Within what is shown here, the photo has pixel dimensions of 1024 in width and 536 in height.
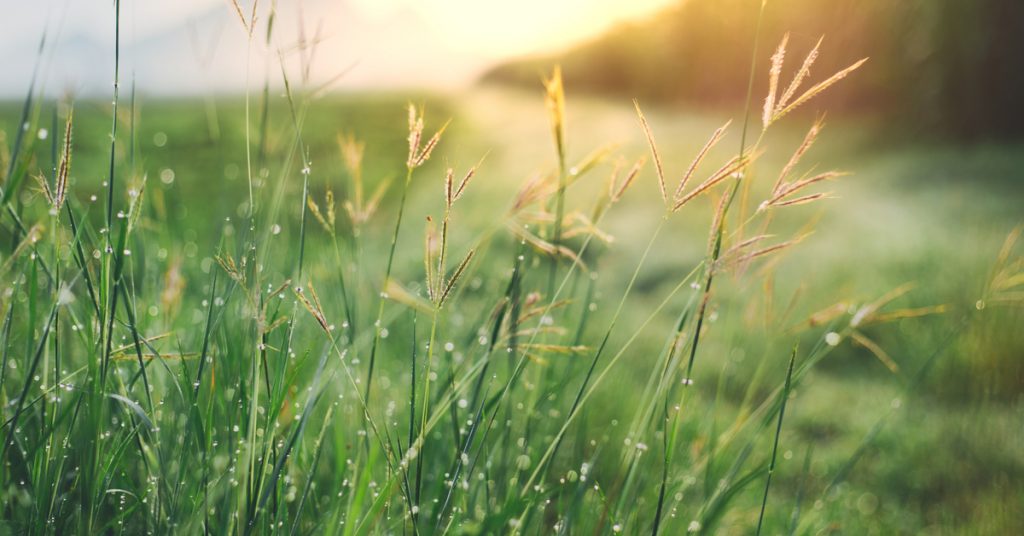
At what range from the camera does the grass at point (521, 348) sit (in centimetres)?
87

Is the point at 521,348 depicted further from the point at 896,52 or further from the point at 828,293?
the point at 896,52

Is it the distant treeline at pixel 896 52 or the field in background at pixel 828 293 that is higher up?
the distant treeline at pixel 896 52

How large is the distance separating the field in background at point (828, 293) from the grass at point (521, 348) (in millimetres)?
15

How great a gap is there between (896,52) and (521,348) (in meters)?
5.16

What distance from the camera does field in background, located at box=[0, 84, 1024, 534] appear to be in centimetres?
169

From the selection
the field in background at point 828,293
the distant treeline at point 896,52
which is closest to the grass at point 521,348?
the field in background at point 828,293

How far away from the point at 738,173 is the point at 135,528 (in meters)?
1.01

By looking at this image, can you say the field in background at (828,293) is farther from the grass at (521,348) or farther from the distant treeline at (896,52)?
the distant treeline at (896,52)

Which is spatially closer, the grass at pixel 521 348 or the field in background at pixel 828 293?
the grass at pixel 521 348

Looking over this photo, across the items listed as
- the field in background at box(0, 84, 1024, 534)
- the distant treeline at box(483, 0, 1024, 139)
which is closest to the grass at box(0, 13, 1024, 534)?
the field in background at box(0, 84, 1024, 534)

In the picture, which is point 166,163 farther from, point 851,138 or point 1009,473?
point 1009,473

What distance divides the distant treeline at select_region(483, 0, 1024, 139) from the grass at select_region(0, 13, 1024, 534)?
36 cm

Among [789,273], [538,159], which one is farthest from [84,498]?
[538,159]

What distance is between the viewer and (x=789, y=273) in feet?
10.4
